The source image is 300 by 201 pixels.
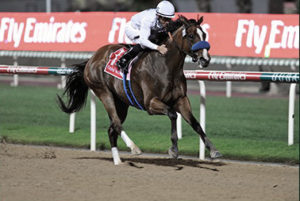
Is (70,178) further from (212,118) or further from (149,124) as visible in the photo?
(212,118)

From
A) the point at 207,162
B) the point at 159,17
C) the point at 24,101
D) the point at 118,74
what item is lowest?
the point at 24,101

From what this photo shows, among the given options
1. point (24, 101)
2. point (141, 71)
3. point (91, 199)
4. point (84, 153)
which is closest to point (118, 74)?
point (141, 71)

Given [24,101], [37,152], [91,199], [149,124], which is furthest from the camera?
[24,101]

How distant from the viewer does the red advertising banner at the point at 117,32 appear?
37.0ft

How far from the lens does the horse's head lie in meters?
6.95

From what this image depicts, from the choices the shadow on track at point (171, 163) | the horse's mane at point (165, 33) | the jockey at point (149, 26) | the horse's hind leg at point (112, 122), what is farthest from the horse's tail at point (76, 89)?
the horse's mane at point (165, 33)

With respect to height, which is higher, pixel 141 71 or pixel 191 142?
pixel 141 71

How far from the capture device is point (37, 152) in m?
8.81

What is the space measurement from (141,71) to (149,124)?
3920 millimetres

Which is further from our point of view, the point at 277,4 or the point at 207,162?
the point at 277,4

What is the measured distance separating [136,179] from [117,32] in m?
5.57

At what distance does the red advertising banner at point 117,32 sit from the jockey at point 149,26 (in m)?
3.41

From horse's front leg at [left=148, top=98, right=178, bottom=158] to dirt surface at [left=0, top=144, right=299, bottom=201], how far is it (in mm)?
226

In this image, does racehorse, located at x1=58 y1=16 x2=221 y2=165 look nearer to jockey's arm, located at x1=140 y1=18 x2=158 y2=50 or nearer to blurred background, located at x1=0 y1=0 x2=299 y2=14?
jockey's arm, located at x1=140 y1=18 x2=158 y2=50
